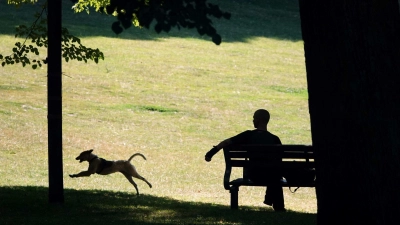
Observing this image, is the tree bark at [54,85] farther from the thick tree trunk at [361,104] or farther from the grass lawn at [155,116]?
the thick tree trunk at [361,104]

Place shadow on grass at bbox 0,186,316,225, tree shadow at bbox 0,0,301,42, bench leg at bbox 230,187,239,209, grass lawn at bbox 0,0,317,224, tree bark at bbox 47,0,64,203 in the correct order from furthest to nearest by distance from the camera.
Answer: tree shadow at bbox 0,0,301,42 → grass lawn at bbox 0,0,317,224 → bench leg at bbox 230,187,239,209 → tree bark at bbox 47,0,64,203 → shadow on grass at bbox 0,186,316,225

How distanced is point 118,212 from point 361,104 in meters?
4.05

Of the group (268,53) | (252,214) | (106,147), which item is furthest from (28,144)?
(268,53)

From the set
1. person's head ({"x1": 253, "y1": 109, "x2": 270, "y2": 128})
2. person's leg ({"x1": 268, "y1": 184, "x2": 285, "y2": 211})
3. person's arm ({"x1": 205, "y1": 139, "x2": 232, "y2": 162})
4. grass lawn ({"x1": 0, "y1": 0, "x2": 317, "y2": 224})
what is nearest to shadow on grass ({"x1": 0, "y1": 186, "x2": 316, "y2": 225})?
grass lawn ({"x1": 0, "y1": 0, "x2": 317, "y2": 224})

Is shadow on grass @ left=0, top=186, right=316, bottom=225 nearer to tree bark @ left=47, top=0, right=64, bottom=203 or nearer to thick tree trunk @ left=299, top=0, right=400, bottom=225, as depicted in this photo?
tree bark @ left=47, top=0, right=64, bottom=203

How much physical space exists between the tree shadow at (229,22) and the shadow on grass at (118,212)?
2386 centimetres

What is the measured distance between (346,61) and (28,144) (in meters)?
14.2

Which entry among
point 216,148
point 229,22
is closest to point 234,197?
point 216,148

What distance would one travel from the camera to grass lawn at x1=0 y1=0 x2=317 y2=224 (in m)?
10.4

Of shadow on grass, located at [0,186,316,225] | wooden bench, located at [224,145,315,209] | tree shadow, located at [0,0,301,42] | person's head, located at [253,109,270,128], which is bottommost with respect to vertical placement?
shadow on grass, located at [0,186,316,225]

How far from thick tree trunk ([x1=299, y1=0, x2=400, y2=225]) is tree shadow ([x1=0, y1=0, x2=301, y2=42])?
94.0 feet

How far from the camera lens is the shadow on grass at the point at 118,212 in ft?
29.4

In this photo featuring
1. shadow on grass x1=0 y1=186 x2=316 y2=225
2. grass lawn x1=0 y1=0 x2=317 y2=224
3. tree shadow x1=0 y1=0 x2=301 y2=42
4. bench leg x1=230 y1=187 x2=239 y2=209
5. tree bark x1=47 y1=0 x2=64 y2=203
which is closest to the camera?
shadow on grass x1=0 y1=186 x2=316 y2=225

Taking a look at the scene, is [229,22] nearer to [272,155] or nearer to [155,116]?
[155,116]
